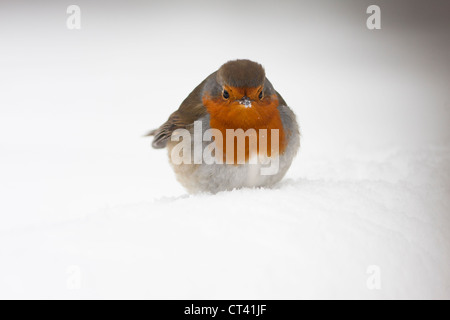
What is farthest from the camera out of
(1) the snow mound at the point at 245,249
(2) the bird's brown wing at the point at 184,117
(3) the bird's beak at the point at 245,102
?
(2) the bird's brown wing at the point at 184,117

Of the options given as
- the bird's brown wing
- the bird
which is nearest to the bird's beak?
the bird

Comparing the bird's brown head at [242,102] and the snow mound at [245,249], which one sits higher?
the bird's brown head at [242,102]

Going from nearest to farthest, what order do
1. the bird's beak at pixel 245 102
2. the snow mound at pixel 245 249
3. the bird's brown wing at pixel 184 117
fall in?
the snow mound at pixel 245 249 → the bird's beak at pixel 245 102 → the bird's brown wing at pixel 184 117

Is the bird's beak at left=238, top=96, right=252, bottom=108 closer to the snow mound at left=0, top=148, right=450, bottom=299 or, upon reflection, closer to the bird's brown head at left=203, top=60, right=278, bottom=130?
the bird's brown head at left=203, top=60, right=278, bottom=130

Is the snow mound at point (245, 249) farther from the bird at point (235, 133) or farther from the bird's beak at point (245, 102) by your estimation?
the bird's beak at point (245, 102)

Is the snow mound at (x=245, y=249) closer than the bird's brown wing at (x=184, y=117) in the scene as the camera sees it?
Yes

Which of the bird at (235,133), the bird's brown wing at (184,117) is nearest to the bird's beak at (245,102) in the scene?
the bird at (235,133)

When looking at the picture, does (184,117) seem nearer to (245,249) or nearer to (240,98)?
(240,98)

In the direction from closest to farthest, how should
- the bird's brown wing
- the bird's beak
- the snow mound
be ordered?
the snow mound
the bird's beak
the bird's brown wing
